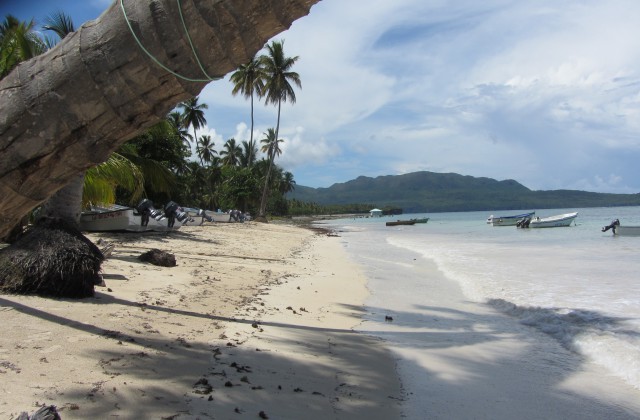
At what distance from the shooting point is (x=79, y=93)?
233 centimetres

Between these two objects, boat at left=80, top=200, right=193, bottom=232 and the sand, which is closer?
the sand

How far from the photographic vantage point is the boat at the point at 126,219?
14016mm

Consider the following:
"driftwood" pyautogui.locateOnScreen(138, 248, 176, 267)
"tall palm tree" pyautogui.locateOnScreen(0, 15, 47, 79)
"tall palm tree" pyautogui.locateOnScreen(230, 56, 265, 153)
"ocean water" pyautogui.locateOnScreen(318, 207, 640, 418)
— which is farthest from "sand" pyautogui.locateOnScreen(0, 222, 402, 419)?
"tall palm tree" pyautogui.locateOnScreen(230, 56, 265, 153)

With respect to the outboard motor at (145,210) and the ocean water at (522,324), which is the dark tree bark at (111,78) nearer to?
the ocean water at (522,324)

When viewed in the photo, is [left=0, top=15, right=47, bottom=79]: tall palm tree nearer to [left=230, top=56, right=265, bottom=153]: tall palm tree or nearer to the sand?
the sand

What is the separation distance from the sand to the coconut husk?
0.18 metres

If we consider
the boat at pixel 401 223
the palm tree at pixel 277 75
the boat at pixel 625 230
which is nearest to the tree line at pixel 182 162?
the palm tree at pixel 277 75

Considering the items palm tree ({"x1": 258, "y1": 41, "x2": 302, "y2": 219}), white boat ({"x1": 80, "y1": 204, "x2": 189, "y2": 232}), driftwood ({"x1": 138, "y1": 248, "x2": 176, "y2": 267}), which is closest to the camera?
driftwood ({"x1": 138, "y1": 248, "x2": 176, "y2": 267})

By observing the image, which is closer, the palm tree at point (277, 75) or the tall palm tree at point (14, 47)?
the tall palm tree at point (14, 47)

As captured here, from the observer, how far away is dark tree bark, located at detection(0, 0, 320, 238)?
2277 mm

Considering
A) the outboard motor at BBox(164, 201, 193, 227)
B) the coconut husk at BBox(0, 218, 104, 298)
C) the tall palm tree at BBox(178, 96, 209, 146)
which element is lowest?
the coconut husk at BBox(0, 218, 104, 298)

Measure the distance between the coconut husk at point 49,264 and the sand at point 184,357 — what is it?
0.18 meters

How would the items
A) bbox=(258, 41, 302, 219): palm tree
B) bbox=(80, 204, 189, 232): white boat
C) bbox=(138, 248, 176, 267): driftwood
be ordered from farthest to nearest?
A: bbox=(258, 41, 302, 219): palm tree, bbox=(80, 204, 189, 232): white boat, bbox=(138, 248, 176, 267): driftwood

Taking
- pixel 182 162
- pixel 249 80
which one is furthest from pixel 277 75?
pixel 182 162
